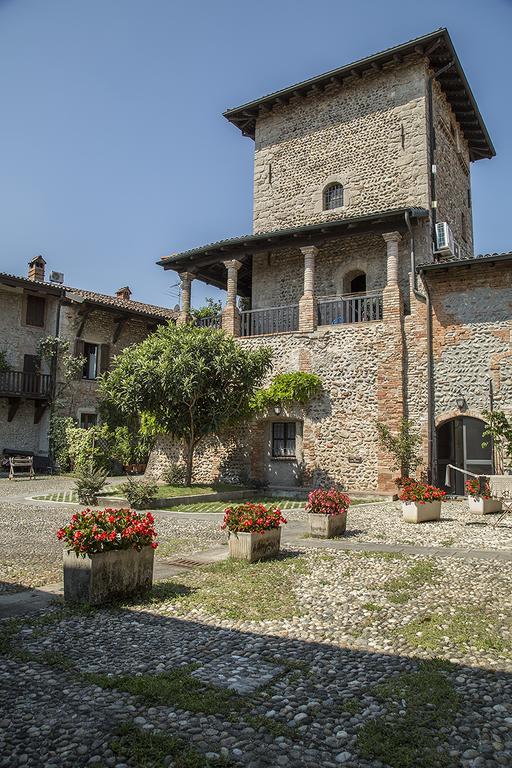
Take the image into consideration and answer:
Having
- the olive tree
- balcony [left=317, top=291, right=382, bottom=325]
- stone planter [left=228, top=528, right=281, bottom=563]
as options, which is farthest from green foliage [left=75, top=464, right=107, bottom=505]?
balcony [left=317, top=291, right=382, bottom=325]

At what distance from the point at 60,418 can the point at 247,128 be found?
1378 centimetres

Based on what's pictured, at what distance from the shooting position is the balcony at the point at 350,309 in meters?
16.5

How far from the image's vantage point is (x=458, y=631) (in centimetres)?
450

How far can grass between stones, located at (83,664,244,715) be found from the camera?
3203mm

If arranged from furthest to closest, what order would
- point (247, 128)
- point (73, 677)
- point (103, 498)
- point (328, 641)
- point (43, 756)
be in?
point (247, 128)
point (103, 498)
point (328, 641)
point (73, 677)
point (43, 756)

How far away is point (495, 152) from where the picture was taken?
22438mm

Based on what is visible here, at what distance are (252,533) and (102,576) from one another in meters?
2.30

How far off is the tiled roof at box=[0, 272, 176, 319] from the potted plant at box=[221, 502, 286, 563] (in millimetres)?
18666

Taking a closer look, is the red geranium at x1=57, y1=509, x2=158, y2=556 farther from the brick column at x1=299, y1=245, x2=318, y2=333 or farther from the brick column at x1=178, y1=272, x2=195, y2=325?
the brick column at x1=178, y1=272, x2=195, y2=325

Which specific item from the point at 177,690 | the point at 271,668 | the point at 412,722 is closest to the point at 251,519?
the point at 271,668

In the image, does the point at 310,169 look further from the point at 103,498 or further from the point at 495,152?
the point at 103,498

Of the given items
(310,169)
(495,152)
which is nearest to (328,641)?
(310,169)

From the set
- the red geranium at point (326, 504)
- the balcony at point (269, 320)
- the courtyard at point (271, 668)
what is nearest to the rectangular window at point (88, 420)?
the balcony at point (269, 320)

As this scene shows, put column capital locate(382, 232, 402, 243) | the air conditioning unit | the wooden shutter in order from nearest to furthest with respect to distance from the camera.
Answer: column capital locate(382, 232, 402, 243) → the air conditioning unit → the wooden shutter
